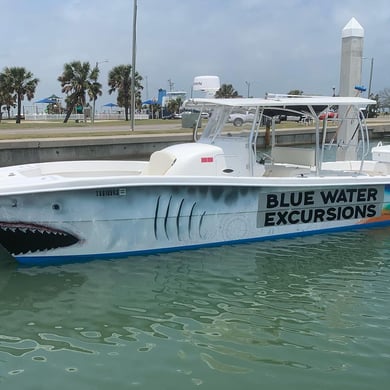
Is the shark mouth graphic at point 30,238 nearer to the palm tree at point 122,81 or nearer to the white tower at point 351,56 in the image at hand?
the white tower at point 351,56

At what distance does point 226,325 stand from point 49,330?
166 cm

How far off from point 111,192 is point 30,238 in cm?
113

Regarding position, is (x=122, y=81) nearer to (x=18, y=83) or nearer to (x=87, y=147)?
(x=18, y=83)

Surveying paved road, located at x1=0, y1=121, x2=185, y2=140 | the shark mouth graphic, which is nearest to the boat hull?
the shark mouth graphic

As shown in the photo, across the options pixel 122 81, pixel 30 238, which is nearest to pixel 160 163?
pixel 30 238

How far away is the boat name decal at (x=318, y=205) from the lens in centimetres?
736

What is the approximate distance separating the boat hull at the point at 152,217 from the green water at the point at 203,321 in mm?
225

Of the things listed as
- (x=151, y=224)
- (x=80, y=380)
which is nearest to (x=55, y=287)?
(x=151, y=224)

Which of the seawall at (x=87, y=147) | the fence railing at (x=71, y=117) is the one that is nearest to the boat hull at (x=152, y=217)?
the seawall at (x=87, y=147)

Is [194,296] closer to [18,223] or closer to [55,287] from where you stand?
[55,287]

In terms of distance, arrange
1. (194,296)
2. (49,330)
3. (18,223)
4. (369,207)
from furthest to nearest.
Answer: (369,207), (18,223), (194,296), (49,330)

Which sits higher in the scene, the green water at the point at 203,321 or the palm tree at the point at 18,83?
the palm tree at the point at 18,83

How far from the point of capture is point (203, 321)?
5.03 metres

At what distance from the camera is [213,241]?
7152 millimetres
